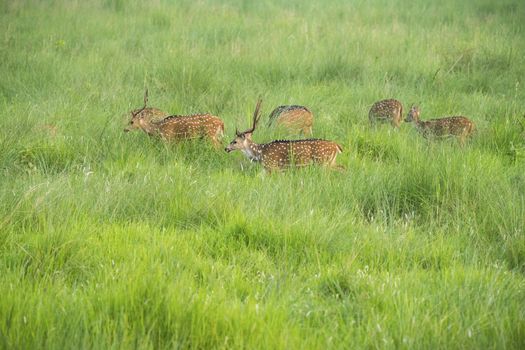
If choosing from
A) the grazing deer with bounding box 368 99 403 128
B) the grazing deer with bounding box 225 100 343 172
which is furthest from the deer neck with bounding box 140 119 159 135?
the grazing deer with bounding box 368 99 403 128

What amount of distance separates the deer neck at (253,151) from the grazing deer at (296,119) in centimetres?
91

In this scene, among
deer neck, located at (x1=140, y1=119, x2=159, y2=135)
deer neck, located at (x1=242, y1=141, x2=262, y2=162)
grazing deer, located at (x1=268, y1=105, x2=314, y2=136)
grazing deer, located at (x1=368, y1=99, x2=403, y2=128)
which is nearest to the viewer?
deer neck, located at (x1=242, y1=141, x2=262, y2=162)

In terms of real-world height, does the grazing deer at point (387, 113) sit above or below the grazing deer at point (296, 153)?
above

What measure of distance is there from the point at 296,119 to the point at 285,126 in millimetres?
151

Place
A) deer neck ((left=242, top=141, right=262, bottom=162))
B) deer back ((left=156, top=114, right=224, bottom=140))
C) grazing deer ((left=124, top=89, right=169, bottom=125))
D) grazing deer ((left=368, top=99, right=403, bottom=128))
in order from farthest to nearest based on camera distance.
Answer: grazing deer ((left=368, top=99, right=403, bottom=128))
grazing deer ((left=124, top=89, right=169, bottom=125))
deer back ((left=156, top=114, right=224, bottom=140))
deer neck ((left=242, top=141, right=262, bottom=162))

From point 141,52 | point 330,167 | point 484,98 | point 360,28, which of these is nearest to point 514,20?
point 360,28

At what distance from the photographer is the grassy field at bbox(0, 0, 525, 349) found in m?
3.80

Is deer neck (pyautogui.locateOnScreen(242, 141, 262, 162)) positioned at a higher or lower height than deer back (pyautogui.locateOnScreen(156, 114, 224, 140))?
lower

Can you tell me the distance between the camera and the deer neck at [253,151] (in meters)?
7.05

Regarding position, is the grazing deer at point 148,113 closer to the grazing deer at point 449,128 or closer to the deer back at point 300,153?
the deer back at point 300,153

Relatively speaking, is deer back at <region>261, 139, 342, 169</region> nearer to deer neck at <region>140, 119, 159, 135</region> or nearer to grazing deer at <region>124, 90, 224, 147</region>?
grazing deer at <region>124, 90, 224, 147</region>

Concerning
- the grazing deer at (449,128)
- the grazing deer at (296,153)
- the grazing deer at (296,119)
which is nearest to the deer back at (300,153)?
the grazing deer at (296,153)

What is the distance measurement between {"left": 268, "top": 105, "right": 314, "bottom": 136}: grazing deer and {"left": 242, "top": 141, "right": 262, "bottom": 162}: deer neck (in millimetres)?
908

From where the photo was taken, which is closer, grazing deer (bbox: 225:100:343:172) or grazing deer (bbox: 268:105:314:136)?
grazing deer (bbox: 225:100:343:172)
